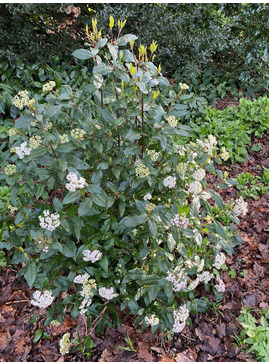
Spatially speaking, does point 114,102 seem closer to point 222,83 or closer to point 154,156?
point 154,156

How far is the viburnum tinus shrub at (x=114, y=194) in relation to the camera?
1778 millimetres

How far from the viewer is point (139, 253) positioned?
6.59 feet

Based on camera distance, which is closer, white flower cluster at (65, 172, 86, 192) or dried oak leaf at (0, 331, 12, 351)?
white flower cluster at (65, 172, 86, 192)

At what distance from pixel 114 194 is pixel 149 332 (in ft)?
3.38

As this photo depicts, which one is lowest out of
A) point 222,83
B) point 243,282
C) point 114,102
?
point 243,282

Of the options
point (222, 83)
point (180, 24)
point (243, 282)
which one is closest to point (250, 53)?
point (222, 83)

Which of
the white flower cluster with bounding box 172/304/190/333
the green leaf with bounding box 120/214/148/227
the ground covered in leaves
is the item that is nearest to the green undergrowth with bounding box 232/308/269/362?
the ground covered in leaves

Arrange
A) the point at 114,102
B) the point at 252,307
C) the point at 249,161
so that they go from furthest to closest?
1. the point at 249,161
2. the point at 252,307
3. the point at 114,102

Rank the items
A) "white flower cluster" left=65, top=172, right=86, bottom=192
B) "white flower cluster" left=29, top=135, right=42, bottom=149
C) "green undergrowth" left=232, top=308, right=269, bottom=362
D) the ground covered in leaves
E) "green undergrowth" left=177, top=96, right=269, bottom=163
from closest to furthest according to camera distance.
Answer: "white flower cluster" left=65, top=172, right=86, bottom=192, "white flower cluster" left=29, top=135, right=42, bottom=149, "green undergrowth" left=232, top=308, right=269, bottom=362, the ground covered in leaves, "green undergrowth" left=177, top=96, right=269, bottom=163

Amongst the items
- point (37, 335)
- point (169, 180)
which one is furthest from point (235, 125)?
point (37, 335)

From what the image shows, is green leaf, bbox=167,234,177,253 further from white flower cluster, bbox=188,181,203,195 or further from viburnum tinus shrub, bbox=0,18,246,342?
white flower cluster, bbox=188,181,203,195

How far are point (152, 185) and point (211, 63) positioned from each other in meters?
3.17

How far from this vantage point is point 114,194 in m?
2.09

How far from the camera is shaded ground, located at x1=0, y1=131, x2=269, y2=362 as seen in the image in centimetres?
218
